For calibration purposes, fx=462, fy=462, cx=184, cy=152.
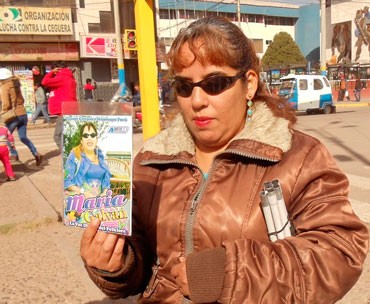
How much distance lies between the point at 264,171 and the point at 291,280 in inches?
17.1

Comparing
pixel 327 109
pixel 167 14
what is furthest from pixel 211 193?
pixel 167 14

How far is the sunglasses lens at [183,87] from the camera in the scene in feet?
6.01

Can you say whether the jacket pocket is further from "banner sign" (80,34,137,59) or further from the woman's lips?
"banner sign" (80,34,137,59)

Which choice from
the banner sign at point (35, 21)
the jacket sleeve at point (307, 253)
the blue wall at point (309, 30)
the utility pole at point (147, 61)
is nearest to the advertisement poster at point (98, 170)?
the jacket sleeve at point (307, 253)

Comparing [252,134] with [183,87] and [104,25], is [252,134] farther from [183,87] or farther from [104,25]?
[104,25]

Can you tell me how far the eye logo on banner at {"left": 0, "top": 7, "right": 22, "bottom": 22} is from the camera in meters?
22.8

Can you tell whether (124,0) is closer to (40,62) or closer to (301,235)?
(40,62)

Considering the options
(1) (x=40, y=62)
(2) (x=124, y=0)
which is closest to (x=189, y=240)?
(1) (x=40, y=62)

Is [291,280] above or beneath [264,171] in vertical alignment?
beneath

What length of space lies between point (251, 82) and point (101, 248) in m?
0.90

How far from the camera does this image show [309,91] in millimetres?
20141

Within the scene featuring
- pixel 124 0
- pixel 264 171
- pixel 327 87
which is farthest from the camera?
pixel 124 0

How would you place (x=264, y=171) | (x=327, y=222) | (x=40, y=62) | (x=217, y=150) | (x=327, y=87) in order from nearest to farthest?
(x=327, y=222), (x=264, y=171), (x=217, y=150), (x=327, y=87), (x=40, y=62)

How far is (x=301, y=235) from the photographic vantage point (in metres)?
1.55
